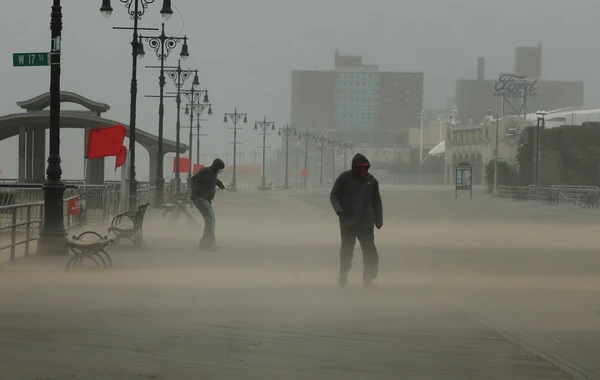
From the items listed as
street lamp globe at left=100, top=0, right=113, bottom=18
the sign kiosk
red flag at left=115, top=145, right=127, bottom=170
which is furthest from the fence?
street lamp globe at left=100, top=0, right=113, bottom=18

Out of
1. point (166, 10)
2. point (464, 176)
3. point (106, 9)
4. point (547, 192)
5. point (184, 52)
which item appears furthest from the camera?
point (464, 176)

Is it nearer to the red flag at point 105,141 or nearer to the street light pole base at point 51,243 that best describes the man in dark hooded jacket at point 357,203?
the street light pole base at point 51,243

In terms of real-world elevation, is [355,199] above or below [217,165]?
below

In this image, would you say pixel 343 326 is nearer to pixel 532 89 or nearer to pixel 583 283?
pixel 583 283

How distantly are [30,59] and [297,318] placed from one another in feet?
29.7

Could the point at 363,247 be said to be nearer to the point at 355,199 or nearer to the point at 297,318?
the point at 355,199

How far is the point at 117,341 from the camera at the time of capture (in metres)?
9.66

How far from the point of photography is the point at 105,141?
1268 inches

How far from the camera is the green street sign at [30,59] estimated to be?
18.2m

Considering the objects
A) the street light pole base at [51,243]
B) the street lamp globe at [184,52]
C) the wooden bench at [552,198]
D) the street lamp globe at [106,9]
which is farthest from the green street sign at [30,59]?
the wooden bench at [552,198]

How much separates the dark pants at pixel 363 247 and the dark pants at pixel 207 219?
7577mm

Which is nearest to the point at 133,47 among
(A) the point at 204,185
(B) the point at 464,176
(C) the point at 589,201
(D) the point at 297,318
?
(A) the point at 204,185

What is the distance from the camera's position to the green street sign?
1825 centimetres

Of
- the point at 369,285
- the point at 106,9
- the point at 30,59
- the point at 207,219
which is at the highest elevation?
the point at 106,9
